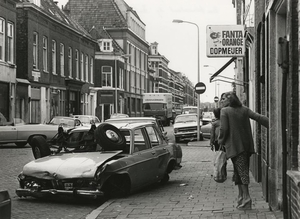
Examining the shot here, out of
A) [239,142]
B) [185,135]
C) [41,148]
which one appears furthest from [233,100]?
[185,135]

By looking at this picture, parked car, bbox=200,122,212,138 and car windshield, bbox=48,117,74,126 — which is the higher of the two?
car windshield, bbox=48,117,74,126

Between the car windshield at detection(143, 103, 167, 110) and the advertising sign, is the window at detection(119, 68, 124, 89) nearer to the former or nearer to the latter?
the car windshield at detection(143, 103, 167, 110)

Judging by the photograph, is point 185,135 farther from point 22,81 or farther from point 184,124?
point 22,81

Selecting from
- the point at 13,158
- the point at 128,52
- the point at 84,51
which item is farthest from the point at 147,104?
the point at 13,158

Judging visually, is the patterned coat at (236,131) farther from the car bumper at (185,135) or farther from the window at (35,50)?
the window at (35,50)

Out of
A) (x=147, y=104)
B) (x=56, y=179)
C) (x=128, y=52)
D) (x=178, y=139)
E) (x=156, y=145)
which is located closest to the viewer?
(x=56, y=179)

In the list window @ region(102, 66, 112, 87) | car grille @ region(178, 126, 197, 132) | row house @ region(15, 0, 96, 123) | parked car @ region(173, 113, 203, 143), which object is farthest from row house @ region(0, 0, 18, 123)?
window @ region(102, 66, 112, 87)

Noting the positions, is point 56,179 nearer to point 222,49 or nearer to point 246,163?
point 246,163

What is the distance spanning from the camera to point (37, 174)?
10.0m

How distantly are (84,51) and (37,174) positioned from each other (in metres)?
44.1

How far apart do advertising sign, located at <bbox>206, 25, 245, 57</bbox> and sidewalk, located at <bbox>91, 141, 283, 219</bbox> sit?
6085mm

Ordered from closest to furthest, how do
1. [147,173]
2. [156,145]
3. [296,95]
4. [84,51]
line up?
1. [296,95]
2. [147,173]
3. [156,145]
4. [84,51]

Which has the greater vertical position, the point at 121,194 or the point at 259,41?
the point at 259,41

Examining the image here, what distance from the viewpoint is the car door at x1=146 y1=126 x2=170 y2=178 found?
11.9m
